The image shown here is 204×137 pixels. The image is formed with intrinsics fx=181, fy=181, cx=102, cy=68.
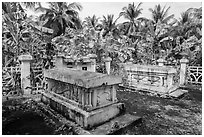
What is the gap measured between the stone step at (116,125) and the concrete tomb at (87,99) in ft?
0.41

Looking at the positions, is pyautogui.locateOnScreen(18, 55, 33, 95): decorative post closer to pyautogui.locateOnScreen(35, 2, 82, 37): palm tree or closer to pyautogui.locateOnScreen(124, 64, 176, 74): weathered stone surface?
pyautogui.locateOnScreen(124, 64, 176, 74): weathered stone surface

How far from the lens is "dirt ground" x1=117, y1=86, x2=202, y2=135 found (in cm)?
400

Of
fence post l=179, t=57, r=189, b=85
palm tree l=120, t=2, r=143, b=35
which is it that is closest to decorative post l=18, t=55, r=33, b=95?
fence post l=179, t=57, r=189, b=85

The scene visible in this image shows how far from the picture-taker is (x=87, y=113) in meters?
3.91

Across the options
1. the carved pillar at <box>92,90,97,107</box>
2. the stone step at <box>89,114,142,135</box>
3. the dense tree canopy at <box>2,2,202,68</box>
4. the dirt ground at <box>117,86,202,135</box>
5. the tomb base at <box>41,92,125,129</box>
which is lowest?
the dirt ground at <box>117,86,202,135</box>

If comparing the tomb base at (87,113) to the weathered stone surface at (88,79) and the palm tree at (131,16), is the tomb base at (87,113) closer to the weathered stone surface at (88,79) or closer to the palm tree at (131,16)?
the weathered stone surface at (88,79)

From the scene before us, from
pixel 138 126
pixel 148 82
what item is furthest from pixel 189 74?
pixel 138 126

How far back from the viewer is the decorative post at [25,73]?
6526mm

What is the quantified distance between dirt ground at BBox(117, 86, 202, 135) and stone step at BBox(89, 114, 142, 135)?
0.47 ft

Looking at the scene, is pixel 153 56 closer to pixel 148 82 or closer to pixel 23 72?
pixel 148 82

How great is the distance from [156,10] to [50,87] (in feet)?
51.3

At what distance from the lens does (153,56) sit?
1408 centimetres

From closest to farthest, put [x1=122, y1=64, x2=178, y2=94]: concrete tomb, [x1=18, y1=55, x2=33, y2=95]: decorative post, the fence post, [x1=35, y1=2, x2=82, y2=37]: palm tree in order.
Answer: [x1=18, y1=55, x2=33, y2=95]: decorative post → [x1=122, y1=64, x2=178, y2=94]: concrete tomb → the fence post → [x1=35, y1=2, x2=82, y2=37]: palm tree

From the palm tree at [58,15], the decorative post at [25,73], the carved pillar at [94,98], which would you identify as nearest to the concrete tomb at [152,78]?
the carved pillar at [94,98]
